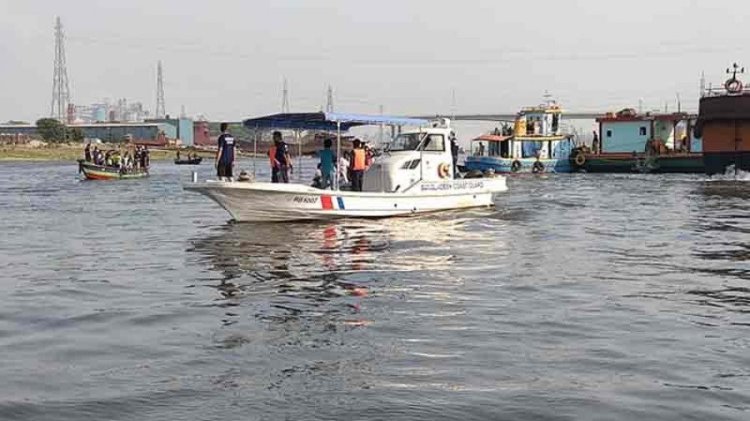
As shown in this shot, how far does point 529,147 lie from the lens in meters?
58.7

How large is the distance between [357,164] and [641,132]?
134ft

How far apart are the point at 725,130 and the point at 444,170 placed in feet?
85.6

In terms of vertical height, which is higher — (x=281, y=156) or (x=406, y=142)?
(x=406, y=142)

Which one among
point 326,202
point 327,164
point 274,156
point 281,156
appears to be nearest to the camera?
point 326,202

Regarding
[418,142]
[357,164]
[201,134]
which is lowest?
[357,164]

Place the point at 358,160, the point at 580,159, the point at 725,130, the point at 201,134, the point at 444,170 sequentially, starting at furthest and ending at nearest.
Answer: the point at 201,134 < the point at 580,159 < the point at 725,130 < the point at 444,170 < the point at 358,160

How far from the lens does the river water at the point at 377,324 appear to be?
665 centimetres

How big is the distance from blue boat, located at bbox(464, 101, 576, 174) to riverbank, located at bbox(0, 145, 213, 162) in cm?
5001

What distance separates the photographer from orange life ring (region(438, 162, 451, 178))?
892 inches

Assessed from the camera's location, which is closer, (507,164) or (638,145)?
(507,164)

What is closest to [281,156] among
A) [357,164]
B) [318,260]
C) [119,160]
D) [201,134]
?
[357,164]

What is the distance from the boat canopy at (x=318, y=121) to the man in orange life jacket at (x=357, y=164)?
2.21 ft

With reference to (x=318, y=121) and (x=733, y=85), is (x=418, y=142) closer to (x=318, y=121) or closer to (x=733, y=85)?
(x=318, y=121)

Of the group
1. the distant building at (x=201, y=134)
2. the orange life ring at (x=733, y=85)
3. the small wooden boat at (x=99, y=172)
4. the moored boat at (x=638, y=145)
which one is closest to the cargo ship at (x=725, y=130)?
the orange life ring at (x=733, y=85)
